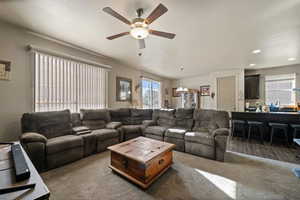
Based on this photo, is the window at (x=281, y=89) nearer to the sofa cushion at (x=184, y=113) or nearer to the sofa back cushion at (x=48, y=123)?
the sofa cushion at (x=184, y=113)

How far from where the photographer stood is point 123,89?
495cm

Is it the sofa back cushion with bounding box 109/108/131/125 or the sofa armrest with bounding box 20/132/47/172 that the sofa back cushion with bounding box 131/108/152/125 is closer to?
the sofa back cushion with bounding box 109/108/131/125

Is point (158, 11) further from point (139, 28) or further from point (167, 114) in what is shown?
point (167, 114)

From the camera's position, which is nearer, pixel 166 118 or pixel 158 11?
pixel 158 11

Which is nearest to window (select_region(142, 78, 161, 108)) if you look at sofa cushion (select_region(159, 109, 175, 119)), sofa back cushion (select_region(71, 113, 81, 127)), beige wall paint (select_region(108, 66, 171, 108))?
beige wall paint (select_region(108, 66, 171, 108))

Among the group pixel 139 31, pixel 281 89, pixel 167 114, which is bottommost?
pixel 167 114

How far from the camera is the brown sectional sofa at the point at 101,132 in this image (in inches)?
90.3

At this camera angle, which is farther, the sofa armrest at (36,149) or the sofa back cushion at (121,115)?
the sofa back cushion at (121,115)

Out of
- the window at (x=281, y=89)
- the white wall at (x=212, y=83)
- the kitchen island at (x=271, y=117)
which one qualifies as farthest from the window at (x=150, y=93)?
the window at (x=281, y=89)

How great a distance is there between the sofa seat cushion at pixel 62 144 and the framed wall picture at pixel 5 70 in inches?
58.6

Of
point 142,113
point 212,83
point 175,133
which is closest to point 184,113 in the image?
point 175,133

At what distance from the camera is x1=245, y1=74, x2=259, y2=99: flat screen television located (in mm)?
5438

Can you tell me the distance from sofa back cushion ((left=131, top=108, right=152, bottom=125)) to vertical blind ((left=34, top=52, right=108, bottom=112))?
3.43 ft

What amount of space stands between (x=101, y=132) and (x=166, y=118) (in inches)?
78.3
